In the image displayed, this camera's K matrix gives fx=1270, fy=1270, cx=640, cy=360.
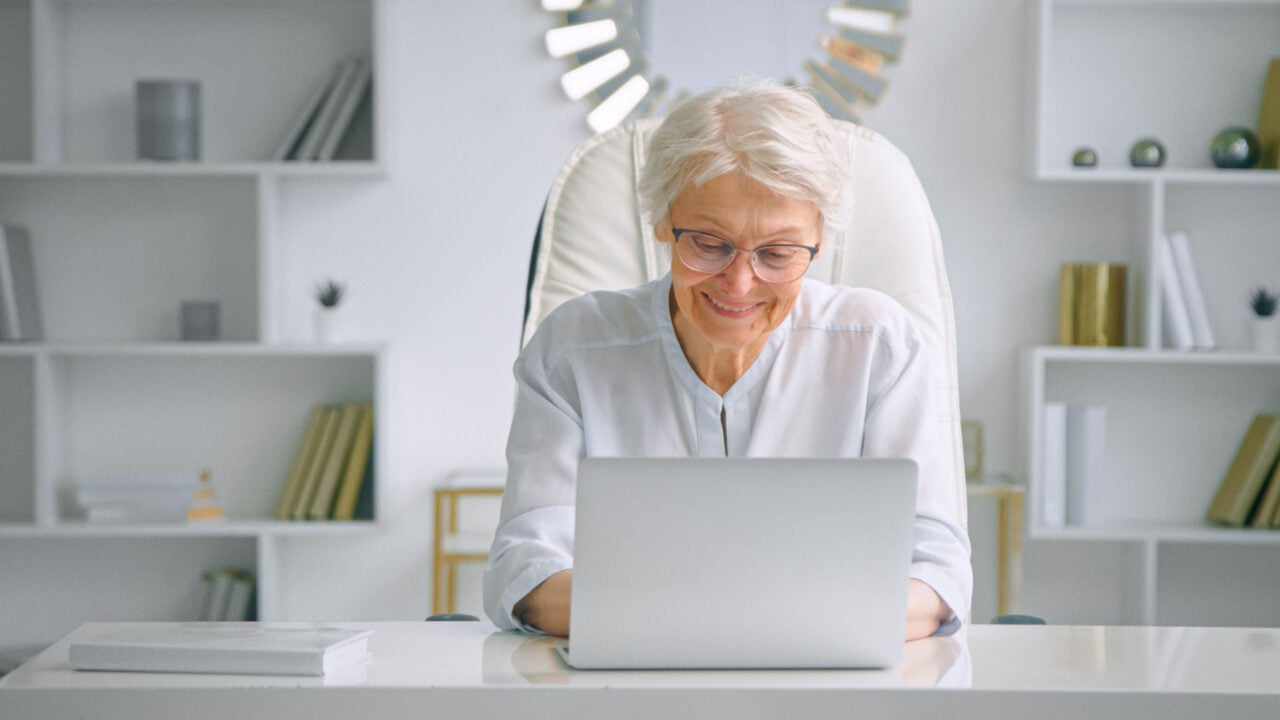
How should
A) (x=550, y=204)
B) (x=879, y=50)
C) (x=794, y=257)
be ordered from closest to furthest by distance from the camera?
(x=794, y=257), (x=550, y=204), (x=879, y=50)

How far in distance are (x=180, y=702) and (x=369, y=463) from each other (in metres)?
2.23

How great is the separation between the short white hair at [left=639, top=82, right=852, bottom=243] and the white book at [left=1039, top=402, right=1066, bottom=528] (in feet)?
5.44

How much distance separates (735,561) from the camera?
2.95 feet

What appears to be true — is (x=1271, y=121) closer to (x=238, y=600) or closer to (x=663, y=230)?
(x=663, y=230)

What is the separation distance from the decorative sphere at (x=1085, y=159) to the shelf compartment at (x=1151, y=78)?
109 millimetres

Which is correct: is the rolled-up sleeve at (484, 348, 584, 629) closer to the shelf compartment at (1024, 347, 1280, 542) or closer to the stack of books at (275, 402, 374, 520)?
the stack of books at (275, 402, 374, 520)

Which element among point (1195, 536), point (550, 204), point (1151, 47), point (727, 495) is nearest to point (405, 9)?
point (550, 204)

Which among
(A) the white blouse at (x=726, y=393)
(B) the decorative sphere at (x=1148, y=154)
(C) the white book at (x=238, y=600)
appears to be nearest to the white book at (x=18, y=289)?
(C) the white book at (x=238, y=600)

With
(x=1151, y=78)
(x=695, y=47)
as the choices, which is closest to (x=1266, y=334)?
(x=1151, y=78)

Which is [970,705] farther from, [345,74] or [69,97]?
[69,97]

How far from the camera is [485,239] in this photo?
10.1 feet

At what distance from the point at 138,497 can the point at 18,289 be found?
566mm

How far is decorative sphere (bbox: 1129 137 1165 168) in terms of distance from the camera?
293 centimetres

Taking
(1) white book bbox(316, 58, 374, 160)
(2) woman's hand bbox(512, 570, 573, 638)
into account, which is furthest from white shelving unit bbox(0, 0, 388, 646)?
(2) woman's hand bbox(512, 570, 573, 638)
